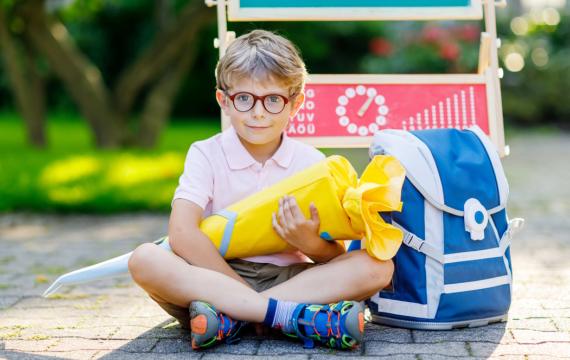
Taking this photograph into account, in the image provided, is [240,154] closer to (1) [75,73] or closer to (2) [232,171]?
(2) [232,171]

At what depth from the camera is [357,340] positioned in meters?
2.18

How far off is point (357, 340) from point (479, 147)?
726 mm

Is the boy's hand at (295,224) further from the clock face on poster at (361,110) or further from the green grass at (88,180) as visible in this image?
the green grass at (88,180)

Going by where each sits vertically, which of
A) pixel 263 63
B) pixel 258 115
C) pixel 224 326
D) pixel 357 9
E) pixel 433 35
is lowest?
pixel 224 326

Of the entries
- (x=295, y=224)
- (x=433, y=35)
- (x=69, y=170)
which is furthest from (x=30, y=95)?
(x=295, y=224)

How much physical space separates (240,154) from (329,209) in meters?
0.38

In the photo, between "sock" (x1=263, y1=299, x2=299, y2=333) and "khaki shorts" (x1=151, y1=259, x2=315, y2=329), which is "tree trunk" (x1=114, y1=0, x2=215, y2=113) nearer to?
"khaki shorts" (x1=151, y1=259, x2=315, y2=329)

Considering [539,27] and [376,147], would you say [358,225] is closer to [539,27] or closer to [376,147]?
[376,147]

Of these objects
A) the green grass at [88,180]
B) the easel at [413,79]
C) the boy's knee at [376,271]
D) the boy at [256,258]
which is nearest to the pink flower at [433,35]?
the green grass at [88,180]

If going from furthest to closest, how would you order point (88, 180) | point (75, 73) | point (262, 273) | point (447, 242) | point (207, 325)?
1. point (75, 73)
2. point (88, 180)
3. point (262, 273)
4. point (447, 242)
5. point (207, 325)

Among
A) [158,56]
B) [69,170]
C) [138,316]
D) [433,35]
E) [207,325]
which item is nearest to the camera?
[207,325]

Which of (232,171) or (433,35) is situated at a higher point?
(232,171)

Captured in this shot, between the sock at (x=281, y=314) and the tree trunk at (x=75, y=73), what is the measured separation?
532 cm

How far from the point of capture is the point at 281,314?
2.22 meters
